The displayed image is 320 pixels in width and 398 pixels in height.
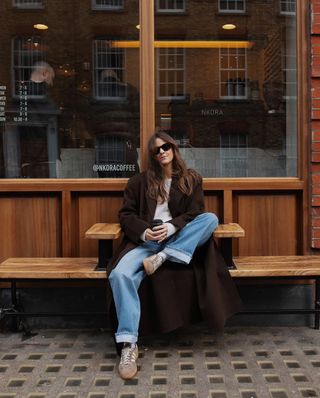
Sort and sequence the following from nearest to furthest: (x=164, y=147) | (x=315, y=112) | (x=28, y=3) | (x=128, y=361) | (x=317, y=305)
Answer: (x=128, y=361), (x=164, y=147), (x=317, y=305), (x=315, y=112), (x=28, y=3)

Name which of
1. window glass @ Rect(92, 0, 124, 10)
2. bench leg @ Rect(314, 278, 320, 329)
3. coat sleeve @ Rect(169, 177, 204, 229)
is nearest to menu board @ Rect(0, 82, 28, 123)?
window glass @ Rect(92, 0, 124, 10)

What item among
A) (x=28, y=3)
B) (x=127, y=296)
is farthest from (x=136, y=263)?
(x=28, y=3)

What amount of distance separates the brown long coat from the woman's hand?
0.24 feet

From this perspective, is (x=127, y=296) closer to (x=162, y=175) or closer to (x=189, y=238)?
(x=189, y=238)

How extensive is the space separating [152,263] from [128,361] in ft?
2.20

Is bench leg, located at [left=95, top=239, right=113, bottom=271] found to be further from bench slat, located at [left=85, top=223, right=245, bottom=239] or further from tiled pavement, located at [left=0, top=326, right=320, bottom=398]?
tiled pavement, located at [left=0, top=326, right=320, bottom=398]

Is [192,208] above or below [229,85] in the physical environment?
below

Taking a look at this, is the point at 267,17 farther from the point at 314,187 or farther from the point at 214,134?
the point at 314,187

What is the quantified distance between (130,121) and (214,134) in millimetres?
789

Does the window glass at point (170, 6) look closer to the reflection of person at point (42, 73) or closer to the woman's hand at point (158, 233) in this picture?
the reflection of person at point (42, 73)

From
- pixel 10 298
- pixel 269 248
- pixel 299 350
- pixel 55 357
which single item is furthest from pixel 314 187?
pixel 10 298

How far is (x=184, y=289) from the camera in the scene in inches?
143

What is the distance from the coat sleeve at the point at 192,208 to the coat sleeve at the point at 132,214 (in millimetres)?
233

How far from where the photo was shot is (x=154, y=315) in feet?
11.8
